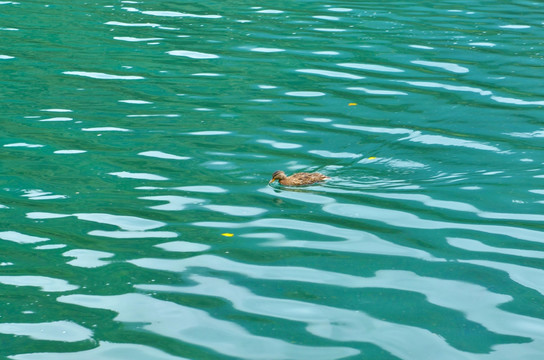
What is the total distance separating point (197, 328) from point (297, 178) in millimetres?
3272

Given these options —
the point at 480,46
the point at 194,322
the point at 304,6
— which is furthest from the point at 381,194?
the point at 304,6

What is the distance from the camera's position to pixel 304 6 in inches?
874

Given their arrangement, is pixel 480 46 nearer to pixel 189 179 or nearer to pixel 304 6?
pixel 304 6

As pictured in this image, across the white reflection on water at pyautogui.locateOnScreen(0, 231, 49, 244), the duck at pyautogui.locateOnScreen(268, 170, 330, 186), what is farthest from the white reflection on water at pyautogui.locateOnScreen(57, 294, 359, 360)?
the duck at pyautogui.locateOnScreen(268, 170, 330, 186)

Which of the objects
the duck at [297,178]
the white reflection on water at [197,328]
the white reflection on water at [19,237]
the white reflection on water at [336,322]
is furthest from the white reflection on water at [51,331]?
the duck at [297,178]

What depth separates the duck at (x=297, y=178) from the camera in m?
10.0

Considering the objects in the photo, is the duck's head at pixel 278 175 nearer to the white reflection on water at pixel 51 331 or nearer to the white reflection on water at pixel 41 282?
the white reflection on water at pixel 41 282

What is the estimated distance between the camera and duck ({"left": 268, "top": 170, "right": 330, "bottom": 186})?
→ 1002cm

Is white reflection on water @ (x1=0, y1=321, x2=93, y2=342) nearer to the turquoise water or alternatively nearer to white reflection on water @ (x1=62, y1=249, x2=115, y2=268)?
the turquoise water

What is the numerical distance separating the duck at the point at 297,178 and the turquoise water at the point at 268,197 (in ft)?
0.34

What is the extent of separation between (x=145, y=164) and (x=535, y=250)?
4.60 meters

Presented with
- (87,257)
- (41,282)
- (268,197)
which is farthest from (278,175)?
(41,282)

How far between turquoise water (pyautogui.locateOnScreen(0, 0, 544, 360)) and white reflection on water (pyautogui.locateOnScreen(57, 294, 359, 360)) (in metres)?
0.02

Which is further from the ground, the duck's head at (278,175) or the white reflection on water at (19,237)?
the duck's head at (278,175)
